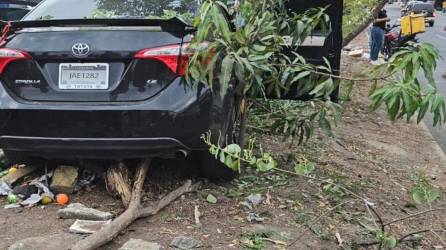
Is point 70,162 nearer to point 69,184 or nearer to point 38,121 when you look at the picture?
point 69,184

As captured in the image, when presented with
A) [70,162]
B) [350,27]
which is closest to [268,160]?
[70,162]

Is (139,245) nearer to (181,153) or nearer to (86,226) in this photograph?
(86,226)

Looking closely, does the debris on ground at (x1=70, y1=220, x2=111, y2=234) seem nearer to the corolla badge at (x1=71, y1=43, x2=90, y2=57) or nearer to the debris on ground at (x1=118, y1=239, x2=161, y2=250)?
the debris on ground at (x1=118, y1=239, x2=161, y2=250)

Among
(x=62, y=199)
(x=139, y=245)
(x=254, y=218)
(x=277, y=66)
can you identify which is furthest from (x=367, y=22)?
(x=139, y=245)

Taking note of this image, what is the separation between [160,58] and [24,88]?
3.15ft

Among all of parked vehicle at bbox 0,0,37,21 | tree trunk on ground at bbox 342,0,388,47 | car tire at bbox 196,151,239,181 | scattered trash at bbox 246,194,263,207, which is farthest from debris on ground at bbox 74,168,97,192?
parked vehicle at bbox 0,0,37,21

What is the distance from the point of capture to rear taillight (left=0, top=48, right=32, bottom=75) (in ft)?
12.5

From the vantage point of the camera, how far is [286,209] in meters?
4.06

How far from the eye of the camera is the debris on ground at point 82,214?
3.65m

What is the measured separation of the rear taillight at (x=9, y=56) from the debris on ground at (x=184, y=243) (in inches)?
62.5

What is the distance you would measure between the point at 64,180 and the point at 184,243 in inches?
50.4

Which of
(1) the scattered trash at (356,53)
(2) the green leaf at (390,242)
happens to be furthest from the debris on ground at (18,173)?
(1) the scattered trash at (356,53)

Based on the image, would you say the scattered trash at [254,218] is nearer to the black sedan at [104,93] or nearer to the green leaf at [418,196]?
the black sedan at [104,93]

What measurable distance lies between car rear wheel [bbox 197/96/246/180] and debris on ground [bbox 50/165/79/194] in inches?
37.4
